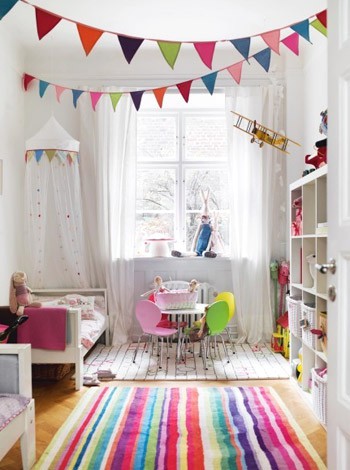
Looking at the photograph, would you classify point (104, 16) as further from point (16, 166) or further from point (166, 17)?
point (16, 166)

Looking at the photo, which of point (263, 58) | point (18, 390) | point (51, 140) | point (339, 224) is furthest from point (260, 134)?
point (18, 390)

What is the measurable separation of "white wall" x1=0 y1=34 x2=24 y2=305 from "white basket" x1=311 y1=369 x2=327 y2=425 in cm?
262

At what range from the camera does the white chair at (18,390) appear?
74.3 inches

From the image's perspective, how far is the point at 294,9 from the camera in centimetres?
352

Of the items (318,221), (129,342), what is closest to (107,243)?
(129,342)

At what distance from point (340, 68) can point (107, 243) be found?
3.28 m

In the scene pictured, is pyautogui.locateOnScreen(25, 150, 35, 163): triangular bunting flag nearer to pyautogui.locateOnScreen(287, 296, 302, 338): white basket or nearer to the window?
the window

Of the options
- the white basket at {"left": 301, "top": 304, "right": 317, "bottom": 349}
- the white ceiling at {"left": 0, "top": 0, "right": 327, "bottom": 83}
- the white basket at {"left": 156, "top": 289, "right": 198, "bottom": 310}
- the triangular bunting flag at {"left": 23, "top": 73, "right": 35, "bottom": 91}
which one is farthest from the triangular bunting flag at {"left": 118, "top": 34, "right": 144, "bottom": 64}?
the triangular bunting flag at {"left": 23, "top": 73, "right": 35, "bottom": 91}

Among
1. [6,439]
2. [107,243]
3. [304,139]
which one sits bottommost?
[6,439]

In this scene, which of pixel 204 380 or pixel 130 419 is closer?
pixel 130 419

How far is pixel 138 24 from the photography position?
12.5 feet

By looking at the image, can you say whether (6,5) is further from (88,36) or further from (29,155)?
(29,155)

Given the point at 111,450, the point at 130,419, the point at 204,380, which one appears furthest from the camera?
the point at 204,380

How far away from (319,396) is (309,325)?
1.43 feet
